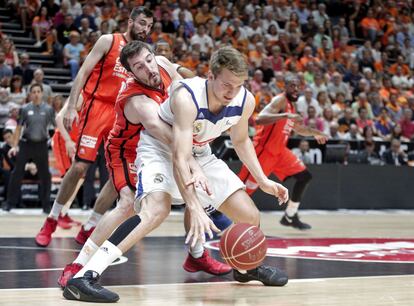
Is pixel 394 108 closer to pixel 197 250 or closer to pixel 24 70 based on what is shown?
pixel 24 70

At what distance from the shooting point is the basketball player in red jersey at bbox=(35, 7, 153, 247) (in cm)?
667

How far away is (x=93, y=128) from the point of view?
6824 millimetres

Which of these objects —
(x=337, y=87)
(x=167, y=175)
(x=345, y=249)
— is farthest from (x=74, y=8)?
(x=167, y=175)

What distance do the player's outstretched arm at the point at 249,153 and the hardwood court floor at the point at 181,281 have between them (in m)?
0.57

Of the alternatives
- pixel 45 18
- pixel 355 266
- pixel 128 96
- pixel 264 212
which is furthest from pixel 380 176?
pixel 128 96

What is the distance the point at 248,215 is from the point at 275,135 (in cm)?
441

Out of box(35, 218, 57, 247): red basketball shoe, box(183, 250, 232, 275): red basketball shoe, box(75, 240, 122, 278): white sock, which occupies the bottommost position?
box(35, 218, 57, 247): red basketball shoe

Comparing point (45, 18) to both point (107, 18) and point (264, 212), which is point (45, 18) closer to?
point (107, 18)

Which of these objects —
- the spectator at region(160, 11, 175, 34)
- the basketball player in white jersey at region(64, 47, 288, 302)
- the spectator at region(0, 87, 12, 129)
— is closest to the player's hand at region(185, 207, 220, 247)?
the basketball player in white jersey at region(64, 47, 288, 302)

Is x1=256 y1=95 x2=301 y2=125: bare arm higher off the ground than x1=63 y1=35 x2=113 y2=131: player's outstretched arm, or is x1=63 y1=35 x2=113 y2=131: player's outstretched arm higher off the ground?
x1=63 y1=35 x2=113 y2=131: player's outstretched arm

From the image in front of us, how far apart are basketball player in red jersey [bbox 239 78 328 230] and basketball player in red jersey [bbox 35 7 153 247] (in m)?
2.46

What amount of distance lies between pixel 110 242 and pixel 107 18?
35.3 feet

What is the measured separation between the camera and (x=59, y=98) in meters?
11.8

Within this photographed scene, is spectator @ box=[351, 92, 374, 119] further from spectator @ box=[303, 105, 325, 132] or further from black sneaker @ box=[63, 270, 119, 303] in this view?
black sneaker @ box=[63, 270, 119, 303]
